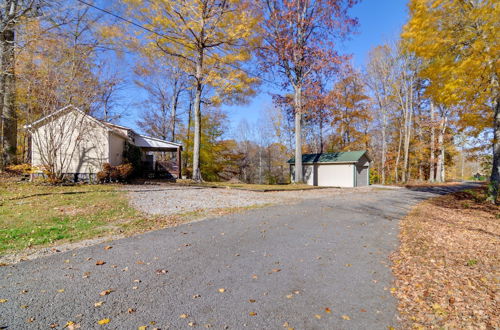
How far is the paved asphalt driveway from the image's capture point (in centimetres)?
242

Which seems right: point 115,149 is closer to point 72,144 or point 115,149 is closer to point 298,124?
point 72,144

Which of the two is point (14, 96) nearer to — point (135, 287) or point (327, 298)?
point (135, 287)

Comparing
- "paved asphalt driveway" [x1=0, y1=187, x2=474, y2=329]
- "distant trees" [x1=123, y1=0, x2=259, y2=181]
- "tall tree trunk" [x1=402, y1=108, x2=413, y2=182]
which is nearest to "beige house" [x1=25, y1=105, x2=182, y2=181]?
"distant trees" [x1=123, y1=0, x2=259, y2=181]

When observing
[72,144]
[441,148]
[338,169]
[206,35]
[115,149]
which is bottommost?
[338,169]

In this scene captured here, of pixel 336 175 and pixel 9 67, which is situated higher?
pixel 9 67

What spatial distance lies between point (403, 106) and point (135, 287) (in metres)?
29.4

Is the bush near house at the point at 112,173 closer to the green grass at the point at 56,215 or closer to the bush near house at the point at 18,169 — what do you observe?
the bush near house at the point at 18,169

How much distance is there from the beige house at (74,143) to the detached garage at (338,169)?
1509 centimetres

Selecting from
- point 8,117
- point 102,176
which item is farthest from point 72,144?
point 8,117

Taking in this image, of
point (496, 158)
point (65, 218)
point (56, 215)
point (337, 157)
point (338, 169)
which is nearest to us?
point (65, 218)

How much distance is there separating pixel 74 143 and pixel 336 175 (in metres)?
18.8

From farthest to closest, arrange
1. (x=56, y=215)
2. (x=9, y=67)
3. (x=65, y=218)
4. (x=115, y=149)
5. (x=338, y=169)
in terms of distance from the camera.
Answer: (x=338, y=169), (x=115, y=149), (x=9, y=67), (x=56, y=215), (x=65, y=218)

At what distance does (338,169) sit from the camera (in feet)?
71.4

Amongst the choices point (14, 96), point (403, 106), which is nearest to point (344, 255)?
point (14, 96)
